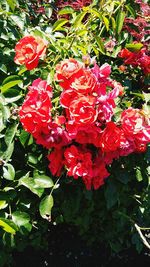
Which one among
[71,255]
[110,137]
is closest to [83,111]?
[110,137]

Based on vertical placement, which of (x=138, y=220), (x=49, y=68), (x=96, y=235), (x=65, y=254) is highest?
(x=49, y=68)

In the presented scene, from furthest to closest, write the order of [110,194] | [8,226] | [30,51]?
1. [110,194]
2. [30,51]
3. [8,226]

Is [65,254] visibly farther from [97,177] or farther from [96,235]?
[97,177]

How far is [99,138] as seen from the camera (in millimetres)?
1546

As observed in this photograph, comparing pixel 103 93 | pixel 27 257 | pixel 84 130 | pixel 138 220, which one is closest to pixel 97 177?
pixel 84 130

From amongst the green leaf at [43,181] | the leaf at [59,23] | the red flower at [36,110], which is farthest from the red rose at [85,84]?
the leaf at [59,23]

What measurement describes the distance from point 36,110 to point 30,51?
0.96 feet

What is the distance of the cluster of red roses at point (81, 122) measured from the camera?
1.47 metres

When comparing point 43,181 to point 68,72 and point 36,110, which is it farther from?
point 68,72

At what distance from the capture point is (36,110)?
4.82 ft

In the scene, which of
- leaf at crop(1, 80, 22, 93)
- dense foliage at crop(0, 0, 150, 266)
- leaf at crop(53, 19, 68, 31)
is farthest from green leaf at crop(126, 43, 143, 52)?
leaf at crop(1, 80, 22, 93)

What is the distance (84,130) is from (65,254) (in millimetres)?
1520

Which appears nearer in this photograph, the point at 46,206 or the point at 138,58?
the point at 46,206

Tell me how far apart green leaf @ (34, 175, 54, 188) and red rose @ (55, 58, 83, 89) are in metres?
0.38
